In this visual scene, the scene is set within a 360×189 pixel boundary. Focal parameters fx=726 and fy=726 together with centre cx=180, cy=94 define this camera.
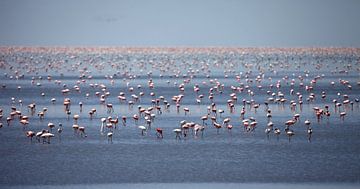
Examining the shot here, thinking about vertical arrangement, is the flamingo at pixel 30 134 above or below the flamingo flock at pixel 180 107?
below

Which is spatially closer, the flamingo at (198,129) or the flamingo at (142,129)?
the flamingo at (198,129)

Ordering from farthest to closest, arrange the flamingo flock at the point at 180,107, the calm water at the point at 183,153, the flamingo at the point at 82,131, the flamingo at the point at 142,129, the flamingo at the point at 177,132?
1. the flamingo flock at the point at 180,107
2. the flamingo at the point at 142,129
3. the flamingo at the point at 82,131
4. the flamingo at the point at 177,132
5. the calm water at the point at 183,153

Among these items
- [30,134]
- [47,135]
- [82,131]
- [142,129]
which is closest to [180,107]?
[142,129]

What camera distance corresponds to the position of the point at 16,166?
18562 mm

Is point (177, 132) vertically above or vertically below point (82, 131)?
below

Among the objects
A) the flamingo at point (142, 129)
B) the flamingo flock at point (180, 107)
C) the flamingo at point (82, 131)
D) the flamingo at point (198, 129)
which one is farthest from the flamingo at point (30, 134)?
the flamingo at point (198, 129)

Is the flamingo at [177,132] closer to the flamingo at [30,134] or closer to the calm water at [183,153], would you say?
the calm water at [183,153]

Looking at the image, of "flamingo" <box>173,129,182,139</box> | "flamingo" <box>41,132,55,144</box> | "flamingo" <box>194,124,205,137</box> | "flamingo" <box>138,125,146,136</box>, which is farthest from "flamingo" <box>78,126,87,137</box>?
"flamingo" <box>194,124,205,137</box>

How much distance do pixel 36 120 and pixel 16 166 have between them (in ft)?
27.2

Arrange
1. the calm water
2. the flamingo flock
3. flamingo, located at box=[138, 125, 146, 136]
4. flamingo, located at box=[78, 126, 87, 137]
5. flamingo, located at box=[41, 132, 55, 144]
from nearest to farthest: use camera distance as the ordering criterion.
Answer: the calm water
flamingo, located at box=[41, 132, 55, 144]
flamingo, located at box=[78, 126, 87, 137]
flamingo, located at box=[138, 125, 146, 136]
the flamingo flock

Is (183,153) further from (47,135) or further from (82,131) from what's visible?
(82,131)

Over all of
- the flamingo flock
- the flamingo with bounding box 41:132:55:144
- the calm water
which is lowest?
the calm water

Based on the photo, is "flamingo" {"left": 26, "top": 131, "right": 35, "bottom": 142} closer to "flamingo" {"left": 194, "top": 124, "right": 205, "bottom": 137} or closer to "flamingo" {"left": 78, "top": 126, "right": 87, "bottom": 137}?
"flamingo" {"left": 78, "top": 126, "right": 87, "bottom": 137}

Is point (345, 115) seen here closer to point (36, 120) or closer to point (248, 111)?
point (248, 111)
